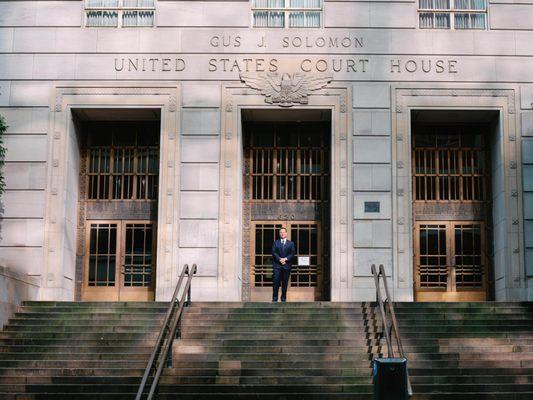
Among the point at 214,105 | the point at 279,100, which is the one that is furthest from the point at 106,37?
the point at 279,100

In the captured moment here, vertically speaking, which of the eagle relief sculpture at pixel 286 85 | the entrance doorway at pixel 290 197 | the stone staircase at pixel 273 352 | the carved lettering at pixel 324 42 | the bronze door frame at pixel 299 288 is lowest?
the stone staircase at pixel 273 352

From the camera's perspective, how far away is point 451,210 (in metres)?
21.8

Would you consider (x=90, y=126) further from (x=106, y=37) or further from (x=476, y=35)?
(x=476, y=35)

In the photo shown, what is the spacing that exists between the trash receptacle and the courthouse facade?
906 cm

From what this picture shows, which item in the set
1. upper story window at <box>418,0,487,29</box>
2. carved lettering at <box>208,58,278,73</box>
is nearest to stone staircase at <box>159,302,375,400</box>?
carved lettering at <box>208,58,278,73</box>

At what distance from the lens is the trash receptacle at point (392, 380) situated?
11016 millimetres

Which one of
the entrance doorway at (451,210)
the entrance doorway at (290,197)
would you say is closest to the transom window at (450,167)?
the entrance doorway at (451,210)

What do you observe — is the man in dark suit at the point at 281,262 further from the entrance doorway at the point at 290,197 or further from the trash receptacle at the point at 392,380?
the trash receptacle at the point at 392,380

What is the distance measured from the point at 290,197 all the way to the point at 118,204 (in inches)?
173

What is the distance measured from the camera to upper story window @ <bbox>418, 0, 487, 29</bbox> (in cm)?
2156

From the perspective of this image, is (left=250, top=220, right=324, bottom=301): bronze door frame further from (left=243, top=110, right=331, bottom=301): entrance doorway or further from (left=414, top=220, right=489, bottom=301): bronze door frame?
(left=414, top=220, right=489, bottom=301): bronze door frame

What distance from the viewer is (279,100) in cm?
2097

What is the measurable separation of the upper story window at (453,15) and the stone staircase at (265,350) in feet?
24.9

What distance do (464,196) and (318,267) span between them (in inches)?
163
